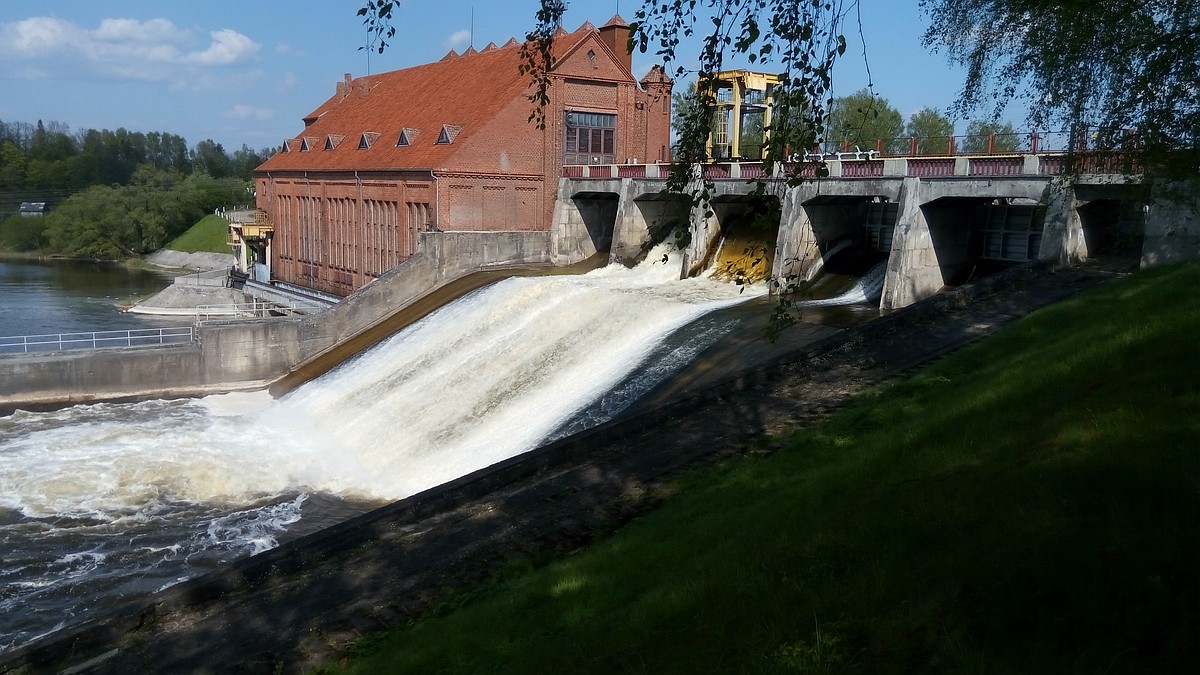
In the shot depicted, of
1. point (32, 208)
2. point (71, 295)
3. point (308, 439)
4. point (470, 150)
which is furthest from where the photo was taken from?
point (32, 208)

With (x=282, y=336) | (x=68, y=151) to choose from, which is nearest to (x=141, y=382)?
(x=282, y=336)

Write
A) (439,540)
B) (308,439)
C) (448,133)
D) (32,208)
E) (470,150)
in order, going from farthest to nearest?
1. (32,208)
2. (448,133)
3. (470,150)
4. (308,439)
5. (439,540)

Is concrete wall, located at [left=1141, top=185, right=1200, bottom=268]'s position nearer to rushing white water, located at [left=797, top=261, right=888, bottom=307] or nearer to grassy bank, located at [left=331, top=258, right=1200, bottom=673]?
rushing white water, located at [left=797, top=261, right=888, bottom=307]

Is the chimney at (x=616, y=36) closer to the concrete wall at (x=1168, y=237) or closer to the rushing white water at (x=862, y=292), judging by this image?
the rushing white water at (x=862, y=292)

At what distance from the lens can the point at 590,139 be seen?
3781 centimetres

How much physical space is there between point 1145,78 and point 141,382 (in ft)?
86.0

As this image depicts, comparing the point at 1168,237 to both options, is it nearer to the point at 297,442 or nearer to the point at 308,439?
the point at 308,439

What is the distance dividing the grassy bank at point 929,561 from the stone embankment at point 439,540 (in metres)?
0.69

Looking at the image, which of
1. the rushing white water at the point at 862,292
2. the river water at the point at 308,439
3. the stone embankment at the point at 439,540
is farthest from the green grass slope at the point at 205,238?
the stone embankment at the point at 439,540

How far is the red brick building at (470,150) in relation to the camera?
35.5 m

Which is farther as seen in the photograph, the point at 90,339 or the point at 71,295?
the point at 71,295

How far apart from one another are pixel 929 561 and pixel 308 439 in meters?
18.9

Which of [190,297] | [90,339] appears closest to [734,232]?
[90,339]

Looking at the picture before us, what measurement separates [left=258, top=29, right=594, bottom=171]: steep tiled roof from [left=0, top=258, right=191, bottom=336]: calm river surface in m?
12.0
